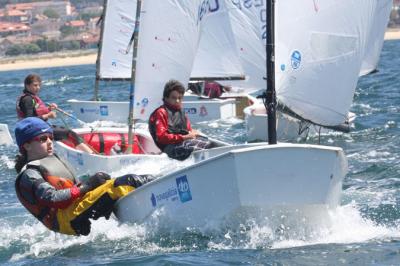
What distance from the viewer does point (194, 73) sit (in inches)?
662

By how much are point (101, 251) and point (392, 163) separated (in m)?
4.67

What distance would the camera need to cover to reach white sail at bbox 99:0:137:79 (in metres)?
17.3

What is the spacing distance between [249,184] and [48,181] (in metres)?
1.38

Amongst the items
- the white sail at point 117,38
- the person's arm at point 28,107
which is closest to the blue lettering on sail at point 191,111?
the white sail at point 117,38

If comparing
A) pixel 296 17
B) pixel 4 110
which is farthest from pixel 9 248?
pixel 4 110

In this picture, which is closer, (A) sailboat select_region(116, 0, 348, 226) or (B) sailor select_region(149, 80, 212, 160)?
(A) sailboat select_region(116, 0, 348, 226)

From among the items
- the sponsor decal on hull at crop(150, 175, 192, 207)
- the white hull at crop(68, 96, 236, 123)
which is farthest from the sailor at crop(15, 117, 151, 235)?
the white hull at crop(68, 96, 236, 123)

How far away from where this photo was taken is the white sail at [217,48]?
15734 mm

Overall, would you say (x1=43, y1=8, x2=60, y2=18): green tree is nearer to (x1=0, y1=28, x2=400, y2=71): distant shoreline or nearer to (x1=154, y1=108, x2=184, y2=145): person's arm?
(x1=0, y1=28, x2=400, y2=71): distant shoreline

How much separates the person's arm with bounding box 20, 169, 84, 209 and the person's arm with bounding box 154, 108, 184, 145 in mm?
2503

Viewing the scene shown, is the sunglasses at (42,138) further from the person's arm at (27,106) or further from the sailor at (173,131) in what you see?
the person's arm at (27,106)

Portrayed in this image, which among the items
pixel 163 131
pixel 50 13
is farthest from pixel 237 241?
pixel 50 13

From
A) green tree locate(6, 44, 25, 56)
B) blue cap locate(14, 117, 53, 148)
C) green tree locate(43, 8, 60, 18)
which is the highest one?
blue cap locate(14, 117, 53, 148)

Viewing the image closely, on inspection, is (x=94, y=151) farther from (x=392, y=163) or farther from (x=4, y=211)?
(x=392, y=163)
